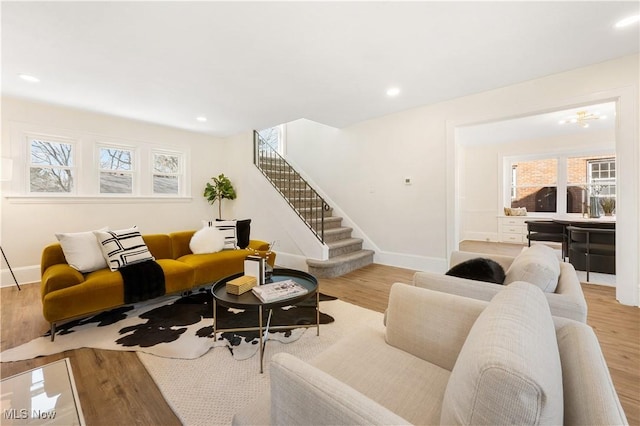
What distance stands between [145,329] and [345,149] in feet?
14.4

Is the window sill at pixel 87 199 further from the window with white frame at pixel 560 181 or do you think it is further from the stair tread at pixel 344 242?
the window with white frame at pixel 560 181

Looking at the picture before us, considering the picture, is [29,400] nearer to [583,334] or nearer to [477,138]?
[583,334]

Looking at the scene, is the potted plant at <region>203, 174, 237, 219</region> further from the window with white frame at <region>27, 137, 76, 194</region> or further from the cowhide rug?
Answer: the cowhide rug

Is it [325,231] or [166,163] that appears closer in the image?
[325,231]

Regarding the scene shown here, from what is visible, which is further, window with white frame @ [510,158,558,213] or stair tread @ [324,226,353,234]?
window with white frame @ [510,158,558,213]

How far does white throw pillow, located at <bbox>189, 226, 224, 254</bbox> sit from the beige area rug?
1669 mm

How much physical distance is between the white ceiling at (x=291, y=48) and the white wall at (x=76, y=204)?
0.43 metres

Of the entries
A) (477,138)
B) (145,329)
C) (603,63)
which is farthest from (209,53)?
(477,138)

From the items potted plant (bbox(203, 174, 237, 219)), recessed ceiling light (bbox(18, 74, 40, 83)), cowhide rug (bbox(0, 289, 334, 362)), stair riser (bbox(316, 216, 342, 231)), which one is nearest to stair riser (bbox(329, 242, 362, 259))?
stair riser (bbox(316, 216, 342, 231))

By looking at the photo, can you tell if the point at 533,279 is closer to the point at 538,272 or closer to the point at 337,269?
the point at 538,272

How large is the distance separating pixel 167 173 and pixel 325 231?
3.53 metres

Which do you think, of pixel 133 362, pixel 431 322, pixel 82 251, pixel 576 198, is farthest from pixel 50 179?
pixel 576 198

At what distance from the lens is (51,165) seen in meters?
4.30

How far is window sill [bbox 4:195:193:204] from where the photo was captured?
400 cm
